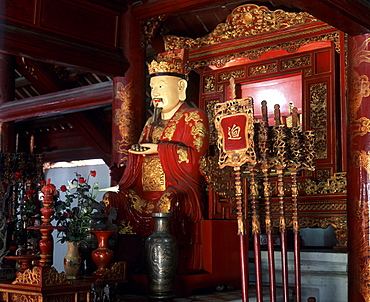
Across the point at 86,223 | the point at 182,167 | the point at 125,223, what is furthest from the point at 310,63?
the point at 86,223

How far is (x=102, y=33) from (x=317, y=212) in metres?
2.24

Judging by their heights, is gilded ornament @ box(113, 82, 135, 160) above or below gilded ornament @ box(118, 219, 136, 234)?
above

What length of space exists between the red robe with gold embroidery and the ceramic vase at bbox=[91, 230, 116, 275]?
54 centimetres

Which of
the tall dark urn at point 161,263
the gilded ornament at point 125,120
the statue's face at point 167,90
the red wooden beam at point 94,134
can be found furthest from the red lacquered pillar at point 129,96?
the red wooden beam at point 94,134

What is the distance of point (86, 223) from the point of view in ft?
10.6

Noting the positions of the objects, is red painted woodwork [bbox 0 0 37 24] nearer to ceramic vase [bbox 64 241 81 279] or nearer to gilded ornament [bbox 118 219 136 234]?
gilded ornament [bbox 118 219 136 234]

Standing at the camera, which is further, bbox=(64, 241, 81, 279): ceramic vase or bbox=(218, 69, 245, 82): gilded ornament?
bbox=(218, 69, 245, 82): gilded ornament

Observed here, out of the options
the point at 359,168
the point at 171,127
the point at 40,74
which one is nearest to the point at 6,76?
the point at 40,74

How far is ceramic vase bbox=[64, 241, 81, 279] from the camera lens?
3.15m

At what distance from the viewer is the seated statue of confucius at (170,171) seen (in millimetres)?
3803

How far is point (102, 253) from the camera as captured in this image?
3.24 meters

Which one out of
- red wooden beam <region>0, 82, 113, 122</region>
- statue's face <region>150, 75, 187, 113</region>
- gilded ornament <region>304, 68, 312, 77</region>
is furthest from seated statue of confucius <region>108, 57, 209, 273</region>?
red wooden beam <region>0, 82, 113, 122</region>

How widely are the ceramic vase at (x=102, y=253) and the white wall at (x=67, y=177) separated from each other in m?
4.91

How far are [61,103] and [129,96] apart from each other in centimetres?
159
